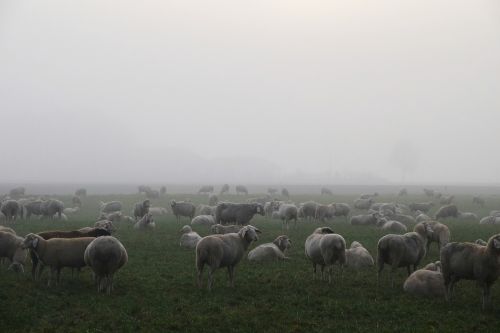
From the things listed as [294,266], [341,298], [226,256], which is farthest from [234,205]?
[341,298]

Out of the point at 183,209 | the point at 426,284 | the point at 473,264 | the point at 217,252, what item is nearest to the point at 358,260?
the point at 426,284

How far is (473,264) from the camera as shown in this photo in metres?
13.1

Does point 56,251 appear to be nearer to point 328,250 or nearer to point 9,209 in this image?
point 328,250

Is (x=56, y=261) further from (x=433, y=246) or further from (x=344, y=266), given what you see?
(x=433, y=246)

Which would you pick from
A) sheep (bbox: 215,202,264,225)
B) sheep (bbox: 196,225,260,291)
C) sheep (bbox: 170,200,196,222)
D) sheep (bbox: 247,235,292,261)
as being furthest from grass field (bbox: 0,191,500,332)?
sheep (bbox: 170,200,196,222)

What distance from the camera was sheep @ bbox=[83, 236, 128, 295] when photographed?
14.2 metres

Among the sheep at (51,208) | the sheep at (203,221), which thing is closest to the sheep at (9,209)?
the sheep at (51,208)

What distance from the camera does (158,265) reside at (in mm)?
18672

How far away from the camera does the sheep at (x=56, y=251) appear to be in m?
15.3

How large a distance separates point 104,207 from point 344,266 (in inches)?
1312

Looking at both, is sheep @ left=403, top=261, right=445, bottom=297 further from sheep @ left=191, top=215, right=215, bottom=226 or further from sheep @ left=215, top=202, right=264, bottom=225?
sheep @ left=191, top=215, right=215, bottom=226

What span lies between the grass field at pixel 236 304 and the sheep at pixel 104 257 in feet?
2.18

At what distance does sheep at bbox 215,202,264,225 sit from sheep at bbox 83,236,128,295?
14811mm

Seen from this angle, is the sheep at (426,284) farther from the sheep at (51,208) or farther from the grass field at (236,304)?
the sheep at (51,208)
